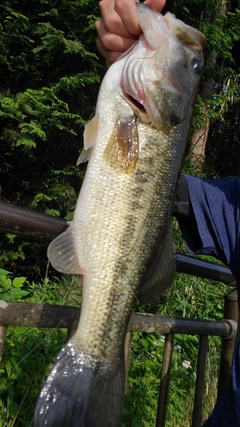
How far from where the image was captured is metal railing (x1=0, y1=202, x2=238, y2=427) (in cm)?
151

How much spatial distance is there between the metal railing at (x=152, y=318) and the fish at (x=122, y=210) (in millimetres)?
138

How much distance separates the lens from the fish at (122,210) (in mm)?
1376

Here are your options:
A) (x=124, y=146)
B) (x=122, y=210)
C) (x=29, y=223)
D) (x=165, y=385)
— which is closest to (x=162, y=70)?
(x=124, y=146)

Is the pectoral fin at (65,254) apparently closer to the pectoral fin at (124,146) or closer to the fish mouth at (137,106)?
the pectoral fin at (124,146)

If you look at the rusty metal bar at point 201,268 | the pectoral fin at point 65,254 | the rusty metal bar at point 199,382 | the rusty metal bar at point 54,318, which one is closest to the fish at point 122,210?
the pectoral fin at point 65,254

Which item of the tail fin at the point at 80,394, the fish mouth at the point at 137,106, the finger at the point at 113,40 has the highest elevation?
the finger at the point at 113,40

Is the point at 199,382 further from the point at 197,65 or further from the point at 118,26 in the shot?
the point at 118,26

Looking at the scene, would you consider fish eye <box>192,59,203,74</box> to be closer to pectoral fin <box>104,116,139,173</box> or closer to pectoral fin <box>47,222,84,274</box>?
pectoral fin <box>104,116,139,173</box>

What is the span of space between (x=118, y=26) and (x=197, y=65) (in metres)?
0.32

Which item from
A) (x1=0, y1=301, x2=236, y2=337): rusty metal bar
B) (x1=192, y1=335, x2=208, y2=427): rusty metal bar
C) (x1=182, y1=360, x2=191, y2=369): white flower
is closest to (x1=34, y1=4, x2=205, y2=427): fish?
(x1=0, y1=301, x2=236, y2=337): rusty metal bar

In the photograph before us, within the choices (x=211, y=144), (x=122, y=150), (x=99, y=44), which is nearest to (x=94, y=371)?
(x=122, y=150)

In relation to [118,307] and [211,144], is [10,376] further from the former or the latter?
[211,144]

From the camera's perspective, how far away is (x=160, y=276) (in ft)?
4.95

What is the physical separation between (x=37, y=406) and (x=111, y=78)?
94 centimetres
